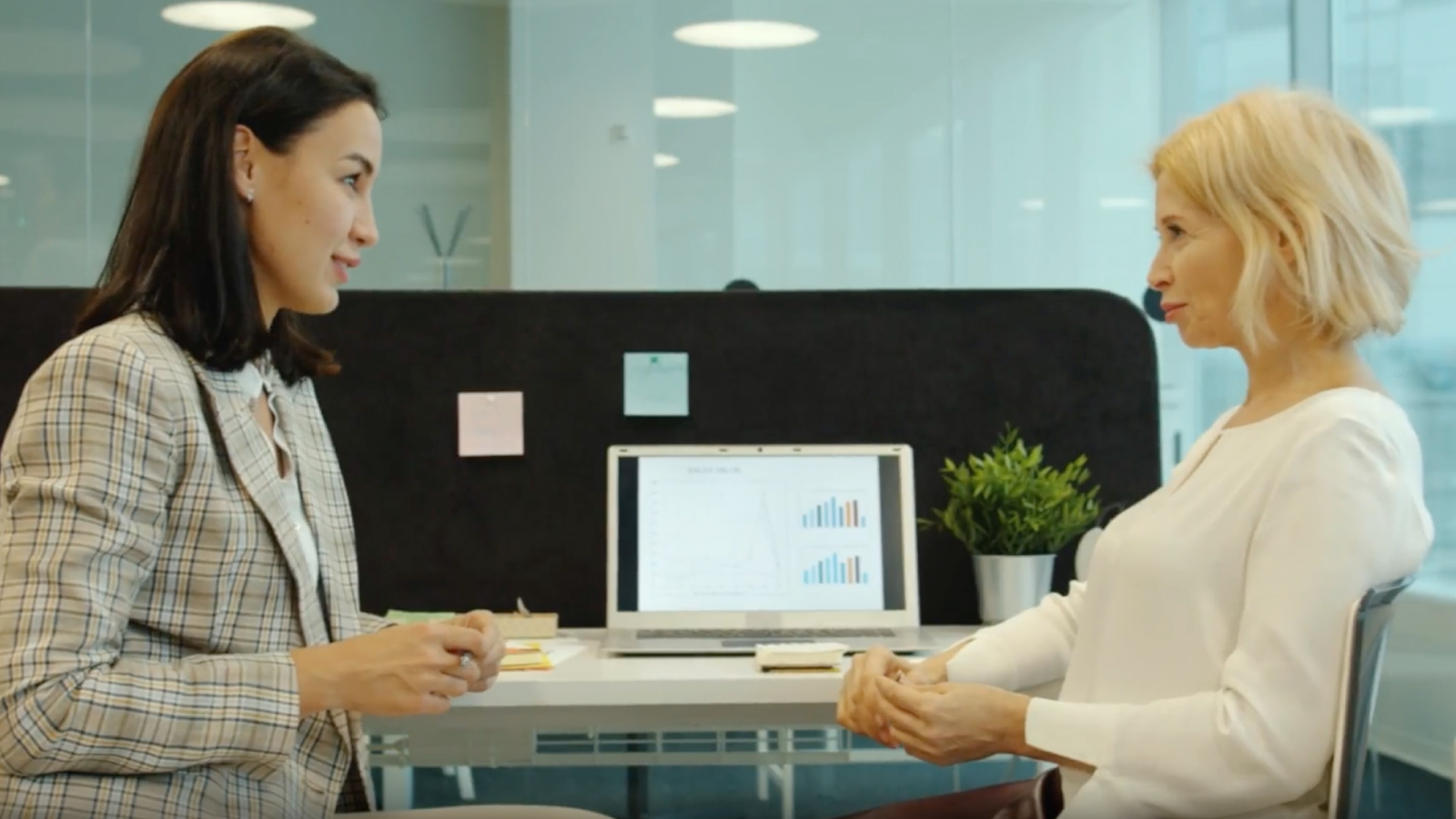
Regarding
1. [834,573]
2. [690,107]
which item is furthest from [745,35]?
[834,573]

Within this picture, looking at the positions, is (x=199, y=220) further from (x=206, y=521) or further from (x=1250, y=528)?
(x=1250, y=528)

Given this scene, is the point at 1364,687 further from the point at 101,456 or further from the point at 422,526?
the point at 422,526

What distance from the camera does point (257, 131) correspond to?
1360 mm

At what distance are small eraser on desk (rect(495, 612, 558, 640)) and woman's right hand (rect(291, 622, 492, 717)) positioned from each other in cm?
94

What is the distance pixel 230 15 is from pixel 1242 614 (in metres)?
3.95

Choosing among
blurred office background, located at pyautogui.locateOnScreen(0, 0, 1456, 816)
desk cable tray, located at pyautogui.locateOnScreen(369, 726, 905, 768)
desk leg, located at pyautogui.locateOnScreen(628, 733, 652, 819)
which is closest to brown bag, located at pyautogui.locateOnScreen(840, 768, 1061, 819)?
desk cable tray, located at pyautogui.locateOnScreen(369, 726, 905, 768)

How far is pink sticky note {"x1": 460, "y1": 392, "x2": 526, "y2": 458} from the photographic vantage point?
2.40m

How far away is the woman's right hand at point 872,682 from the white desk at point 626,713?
212mm

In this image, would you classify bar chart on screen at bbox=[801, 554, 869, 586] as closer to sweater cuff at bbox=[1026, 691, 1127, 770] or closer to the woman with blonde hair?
the woman with blonde hair

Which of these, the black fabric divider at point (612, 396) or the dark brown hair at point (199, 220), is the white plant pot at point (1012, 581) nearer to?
the black fabric divider at point (612, 396)

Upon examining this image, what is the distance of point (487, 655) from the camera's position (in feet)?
4.42

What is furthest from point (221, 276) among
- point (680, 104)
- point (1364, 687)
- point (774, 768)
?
point (680, 104)

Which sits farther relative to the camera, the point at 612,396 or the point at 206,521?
the point at 612,396

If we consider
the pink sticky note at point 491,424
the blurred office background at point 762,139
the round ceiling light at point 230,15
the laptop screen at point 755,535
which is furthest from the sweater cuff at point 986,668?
the round ceiling light at point 230,15
